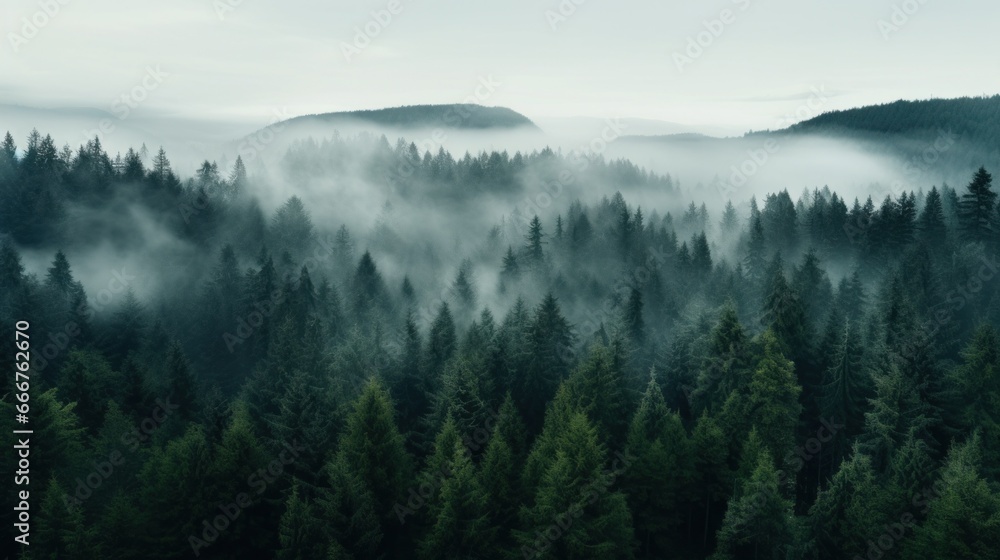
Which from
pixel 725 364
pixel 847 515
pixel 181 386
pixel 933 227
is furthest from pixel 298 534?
pixel 933 227

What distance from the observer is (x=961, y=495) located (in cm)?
2852

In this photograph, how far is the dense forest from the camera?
33188 mm

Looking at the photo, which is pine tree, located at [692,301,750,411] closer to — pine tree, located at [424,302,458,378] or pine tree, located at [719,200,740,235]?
pine tree, located at [424,302,458,378]

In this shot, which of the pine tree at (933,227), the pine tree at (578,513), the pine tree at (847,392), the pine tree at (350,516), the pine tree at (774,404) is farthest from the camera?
the pine tree at (933,227)

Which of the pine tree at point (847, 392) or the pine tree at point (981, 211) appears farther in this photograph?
the pine tree at point (981, 211)

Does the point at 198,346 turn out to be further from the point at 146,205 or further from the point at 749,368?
the point at 749,368

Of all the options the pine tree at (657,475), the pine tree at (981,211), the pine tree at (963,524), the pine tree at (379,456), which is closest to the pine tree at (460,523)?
the pine tree at (379,456)

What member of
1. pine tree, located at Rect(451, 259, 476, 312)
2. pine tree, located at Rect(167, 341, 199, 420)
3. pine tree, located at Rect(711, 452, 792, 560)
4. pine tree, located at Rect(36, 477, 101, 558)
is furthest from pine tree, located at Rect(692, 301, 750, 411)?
pine tree, located at Rect(451, 259, 476, 312)

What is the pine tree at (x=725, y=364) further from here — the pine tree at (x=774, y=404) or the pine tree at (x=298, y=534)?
the pine tree at (x=298, y=534)

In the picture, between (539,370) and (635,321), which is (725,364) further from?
(635,321)

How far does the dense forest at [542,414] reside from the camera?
33188mm

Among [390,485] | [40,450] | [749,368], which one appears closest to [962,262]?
[749,368]

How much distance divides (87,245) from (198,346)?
43840 mm

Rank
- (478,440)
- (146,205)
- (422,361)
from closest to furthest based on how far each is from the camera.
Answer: (478,440) < (422,361) < (146,205)
